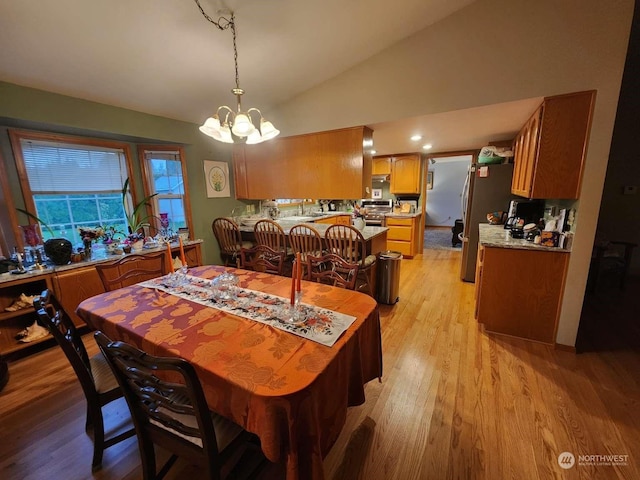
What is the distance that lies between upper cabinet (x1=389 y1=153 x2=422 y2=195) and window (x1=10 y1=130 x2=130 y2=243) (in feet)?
14.5

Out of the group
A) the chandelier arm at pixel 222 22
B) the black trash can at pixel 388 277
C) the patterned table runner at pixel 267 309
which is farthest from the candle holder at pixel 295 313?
the chandelier arm at pixel 222 22

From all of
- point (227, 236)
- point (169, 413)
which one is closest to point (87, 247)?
point (227, 236)

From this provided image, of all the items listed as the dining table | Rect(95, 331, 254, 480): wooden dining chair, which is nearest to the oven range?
the dining table

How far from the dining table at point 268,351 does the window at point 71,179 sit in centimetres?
165

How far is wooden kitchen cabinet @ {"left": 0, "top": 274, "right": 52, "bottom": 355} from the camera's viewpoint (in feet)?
6.68

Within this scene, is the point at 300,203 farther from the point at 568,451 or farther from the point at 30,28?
the point at 568,451

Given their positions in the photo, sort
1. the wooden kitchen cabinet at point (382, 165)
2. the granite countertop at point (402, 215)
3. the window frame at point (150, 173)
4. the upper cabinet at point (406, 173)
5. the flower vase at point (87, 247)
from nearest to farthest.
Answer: the flower vase at point (87, 247)
the window frame at point (150, 173)
the granite countertop at point (402, 215)
the upper cabinet at point (406, 173)
the wooden kitchen cabinet at point (382, 165)

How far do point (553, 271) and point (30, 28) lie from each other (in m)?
4.08

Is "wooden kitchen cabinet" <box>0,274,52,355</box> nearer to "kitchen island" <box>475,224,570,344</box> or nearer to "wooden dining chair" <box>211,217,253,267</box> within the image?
"wooden dining chair" <box>211,217,253,267</box>

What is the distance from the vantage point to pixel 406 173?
5.14 meters

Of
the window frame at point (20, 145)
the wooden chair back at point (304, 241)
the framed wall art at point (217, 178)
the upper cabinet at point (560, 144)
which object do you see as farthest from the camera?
the framed wall art at point (217, 178)

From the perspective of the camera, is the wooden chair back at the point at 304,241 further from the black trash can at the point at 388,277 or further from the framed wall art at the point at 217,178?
the framed wall art at the point at 217,178

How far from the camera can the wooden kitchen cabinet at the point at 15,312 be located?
2037 mm

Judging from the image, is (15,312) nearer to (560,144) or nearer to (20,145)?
(20,145)
